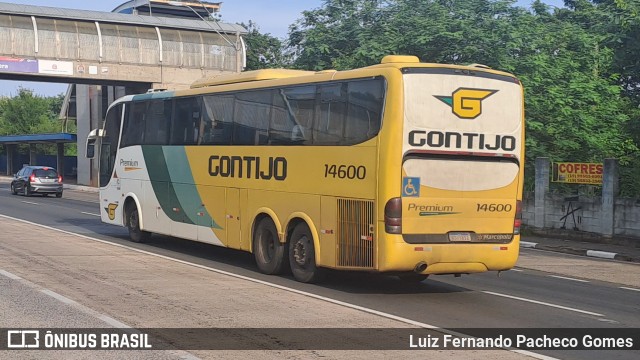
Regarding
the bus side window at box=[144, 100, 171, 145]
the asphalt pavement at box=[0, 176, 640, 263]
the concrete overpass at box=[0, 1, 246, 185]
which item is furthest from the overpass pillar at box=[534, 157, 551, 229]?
the concrete overpass at box=[0, 1, 246, 185]

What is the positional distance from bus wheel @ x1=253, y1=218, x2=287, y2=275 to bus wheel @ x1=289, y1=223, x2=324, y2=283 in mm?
283

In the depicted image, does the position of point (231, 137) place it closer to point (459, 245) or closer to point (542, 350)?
point (459, 245)

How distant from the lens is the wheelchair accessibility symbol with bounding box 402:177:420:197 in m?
12.1

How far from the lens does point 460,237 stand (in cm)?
1255

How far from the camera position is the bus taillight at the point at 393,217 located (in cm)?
1202

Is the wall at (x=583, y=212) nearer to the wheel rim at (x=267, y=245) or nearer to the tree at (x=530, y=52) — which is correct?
the tree at (x=530, y=52)

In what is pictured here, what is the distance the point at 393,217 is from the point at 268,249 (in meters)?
3.65

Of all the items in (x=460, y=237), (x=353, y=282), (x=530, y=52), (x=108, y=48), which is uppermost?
(x=108, y=48)

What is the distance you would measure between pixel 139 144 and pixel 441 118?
30.6 feet

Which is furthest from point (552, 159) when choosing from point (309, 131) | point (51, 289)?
point (51, 289)

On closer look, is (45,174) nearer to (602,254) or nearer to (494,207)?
(602,254)

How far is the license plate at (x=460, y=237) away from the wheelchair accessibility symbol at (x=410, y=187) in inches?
34.3

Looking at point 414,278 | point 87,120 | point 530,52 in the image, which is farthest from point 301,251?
point 87,120

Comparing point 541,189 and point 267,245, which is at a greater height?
point 541,189
